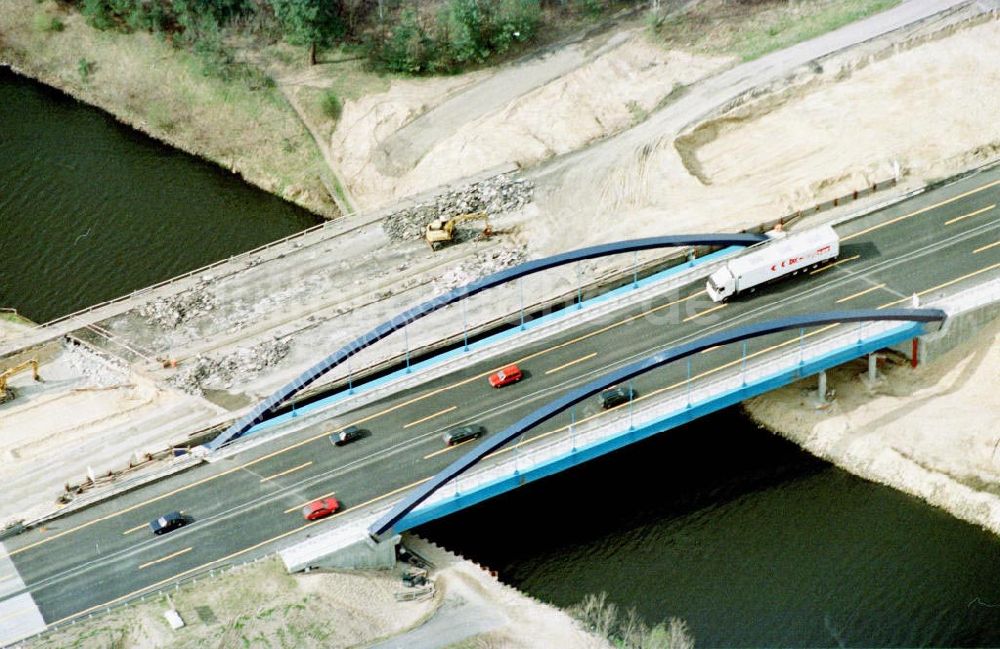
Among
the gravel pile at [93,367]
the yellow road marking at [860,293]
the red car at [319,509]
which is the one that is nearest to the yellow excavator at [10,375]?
the gravel pile at [93,367]

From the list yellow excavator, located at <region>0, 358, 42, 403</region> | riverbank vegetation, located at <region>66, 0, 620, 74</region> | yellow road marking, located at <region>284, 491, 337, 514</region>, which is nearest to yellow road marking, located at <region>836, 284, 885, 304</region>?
yellow road marking, located at <region>284, 491, 337, 514</region>

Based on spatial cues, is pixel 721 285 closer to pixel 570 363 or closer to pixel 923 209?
pixel 570 363

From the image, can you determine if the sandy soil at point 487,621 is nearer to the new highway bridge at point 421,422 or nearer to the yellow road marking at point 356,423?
the new highway bridge at point 421,422

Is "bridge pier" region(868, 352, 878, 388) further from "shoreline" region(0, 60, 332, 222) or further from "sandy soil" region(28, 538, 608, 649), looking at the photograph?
"shoreline" region(0, 60, 332, 222)

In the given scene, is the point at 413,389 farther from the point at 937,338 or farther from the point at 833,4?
the point at 833,4

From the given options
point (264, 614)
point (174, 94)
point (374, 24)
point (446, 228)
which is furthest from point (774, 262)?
point (174, 94)

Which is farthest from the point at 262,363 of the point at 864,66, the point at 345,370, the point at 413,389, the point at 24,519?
the point at 864,66
